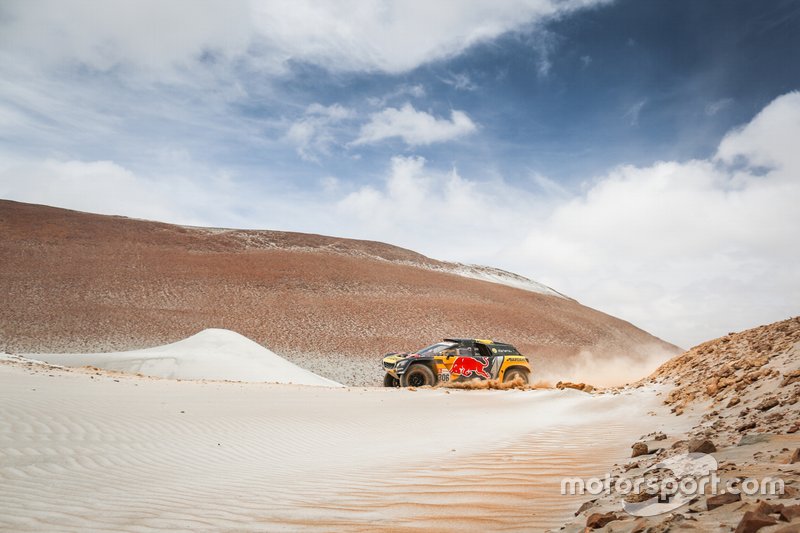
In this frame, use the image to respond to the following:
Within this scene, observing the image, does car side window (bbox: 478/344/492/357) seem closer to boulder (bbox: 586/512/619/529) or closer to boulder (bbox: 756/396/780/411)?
boulder (bbox: 756/396/780/411)

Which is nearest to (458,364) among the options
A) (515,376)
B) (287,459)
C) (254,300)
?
(515,376)

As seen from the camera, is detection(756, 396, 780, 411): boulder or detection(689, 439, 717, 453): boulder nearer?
detection(689, 439, 717, 453): boulder

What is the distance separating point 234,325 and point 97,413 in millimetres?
33316

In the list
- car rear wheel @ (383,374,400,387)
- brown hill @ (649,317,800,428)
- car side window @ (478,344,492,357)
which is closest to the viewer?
brown hill @ (649,317,800,428)

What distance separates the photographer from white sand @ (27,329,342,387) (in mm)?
25016

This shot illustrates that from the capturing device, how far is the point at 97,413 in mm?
9836

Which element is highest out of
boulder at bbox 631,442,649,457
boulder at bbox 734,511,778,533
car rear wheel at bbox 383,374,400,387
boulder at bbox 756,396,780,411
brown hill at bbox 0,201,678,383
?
brown hill at bbox 0,201,678,383

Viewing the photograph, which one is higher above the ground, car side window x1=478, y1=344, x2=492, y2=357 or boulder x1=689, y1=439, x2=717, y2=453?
car side window x1=478, y1=344, x2=492, y2=357

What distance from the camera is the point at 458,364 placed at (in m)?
19.2

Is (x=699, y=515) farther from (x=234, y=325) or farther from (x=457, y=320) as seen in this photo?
(x=457, y=320)

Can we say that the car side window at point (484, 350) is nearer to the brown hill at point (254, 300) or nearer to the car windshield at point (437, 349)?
the car windshield at point (437, 349)

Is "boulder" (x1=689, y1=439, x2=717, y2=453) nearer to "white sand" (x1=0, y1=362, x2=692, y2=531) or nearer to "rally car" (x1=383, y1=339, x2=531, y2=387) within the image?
"white sand" (x1=0, y1=362, x2=692, y2=531)

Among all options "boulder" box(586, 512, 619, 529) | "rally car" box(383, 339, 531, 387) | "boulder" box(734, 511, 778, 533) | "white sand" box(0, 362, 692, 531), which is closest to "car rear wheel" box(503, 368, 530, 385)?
"rally car" box(383, 339, 531, 387)

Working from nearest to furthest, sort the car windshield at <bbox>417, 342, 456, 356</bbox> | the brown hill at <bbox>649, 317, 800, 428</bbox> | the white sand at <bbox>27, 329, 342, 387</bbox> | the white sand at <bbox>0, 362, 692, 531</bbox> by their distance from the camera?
the white sand at <bbox>0, 362, 692, 531</bbox>, the brown hill at <bbox>649, 317, 800, 428</bbox>, the car windshield at <bbox>417, 342, 456, 356</bbox>, the white sand at <bbox>27, 329, 342, 387</bbox>
